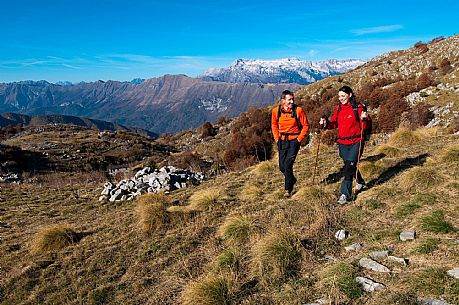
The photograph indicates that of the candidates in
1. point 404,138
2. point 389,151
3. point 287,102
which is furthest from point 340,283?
point 404,138

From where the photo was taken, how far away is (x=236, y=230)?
7.21m

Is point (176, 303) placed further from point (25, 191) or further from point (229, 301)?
point (25, 191)

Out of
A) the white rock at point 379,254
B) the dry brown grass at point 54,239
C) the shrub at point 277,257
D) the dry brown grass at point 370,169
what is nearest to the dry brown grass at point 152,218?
the dry brown grass at point 54,239

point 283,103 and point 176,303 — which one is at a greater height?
point 283,103

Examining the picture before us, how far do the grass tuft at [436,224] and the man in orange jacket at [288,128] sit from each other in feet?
11.5

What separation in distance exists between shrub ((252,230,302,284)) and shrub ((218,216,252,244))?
2.36 feet

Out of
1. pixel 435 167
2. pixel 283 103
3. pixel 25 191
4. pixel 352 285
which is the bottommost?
pixel 25 191

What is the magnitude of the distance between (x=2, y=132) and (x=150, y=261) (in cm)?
7726

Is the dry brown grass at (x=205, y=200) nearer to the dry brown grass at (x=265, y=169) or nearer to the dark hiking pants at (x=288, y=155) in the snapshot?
the dark hiking pants at (x=288, y=155)

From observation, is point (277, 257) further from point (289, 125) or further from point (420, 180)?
point (420, 180)

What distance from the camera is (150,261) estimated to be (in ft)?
22.7

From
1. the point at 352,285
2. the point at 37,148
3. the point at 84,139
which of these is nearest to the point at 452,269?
the point at 352,285

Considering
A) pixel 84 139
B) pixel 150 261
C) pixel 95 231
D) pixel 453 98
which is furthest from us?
pixel 84 139

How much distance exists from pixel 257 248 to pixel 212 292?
61.8 inches
